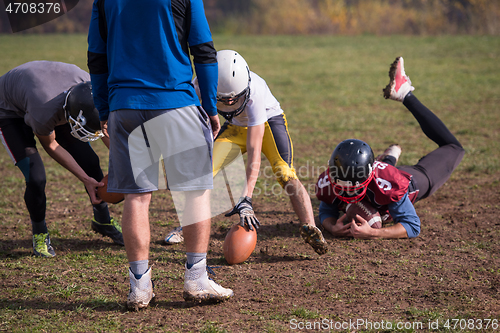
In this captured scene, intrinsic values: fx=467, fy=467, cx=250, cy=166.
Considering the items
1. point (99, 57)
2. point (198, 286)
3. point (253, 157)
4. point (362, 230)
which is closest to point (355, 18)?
point (362, 230)

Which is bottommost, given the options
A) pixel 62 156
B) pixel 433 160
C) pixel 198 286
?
pixel 198 286

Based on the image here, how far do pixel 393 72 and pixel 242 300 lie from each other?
145 inches

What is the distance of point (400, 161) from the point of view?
24.1 ft

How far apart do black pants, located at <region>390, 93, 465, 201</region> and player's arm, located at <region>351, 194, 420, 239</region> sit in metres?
0.47

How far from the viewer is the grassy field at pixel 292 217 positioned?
3365 millimetres

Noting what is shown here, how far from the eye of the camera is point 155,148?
3.22m

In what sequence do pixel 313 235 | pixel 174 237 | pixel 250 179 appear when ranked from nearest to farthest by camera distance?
pixel 313 235 → pixel 250 179 → pixel 174 237

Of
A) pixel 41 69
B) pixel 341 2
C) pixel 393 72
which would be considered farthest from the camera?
pixel 341 2

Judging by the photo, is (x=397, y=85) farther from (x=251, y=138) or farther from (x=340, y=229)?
(x=251, y=138)

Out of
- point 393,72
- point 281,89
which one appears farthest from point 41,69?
point 281,89

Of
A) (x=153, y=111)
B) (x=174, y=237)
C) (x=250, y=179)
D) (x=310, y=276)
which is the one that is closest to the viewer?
(x=153, y=111)

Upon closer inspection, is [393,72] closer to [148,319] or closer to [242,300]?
[242,300]

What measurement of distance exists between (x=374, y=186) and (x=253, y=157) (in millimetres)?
1316

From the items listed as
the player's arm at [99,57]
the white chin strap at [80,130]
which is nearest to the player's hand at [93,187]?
the white chin strap at [80,130]
